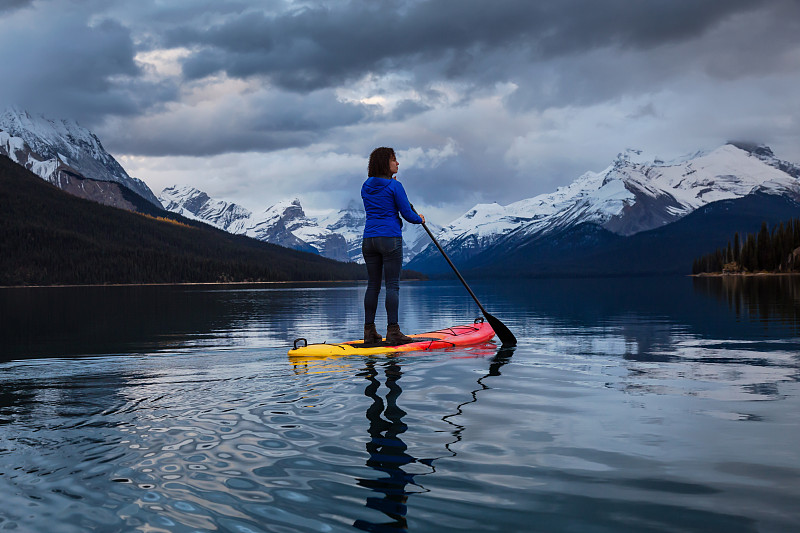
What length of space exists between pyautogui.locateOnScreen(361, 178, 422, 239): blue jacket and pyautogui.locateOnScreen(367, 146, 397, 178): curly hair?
26 cm

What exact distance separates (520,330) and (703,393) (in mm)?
16900

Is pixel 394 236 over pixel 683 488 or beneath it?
over

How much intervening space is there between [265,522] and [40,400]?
28.5ft

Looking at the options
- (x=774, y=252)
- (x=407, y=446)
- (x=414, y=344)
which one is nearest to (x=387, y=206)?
(x=414, y=344)

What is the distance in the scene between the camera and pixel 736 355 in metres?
17.8

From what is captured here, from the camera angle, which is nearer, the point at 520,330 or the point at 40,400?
the point at 40,400

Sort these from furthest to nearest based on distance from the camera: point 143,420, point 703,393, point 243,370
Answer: point 243,370
point 703,393
point 143,420

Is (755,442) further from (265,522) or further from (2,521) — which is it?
(2,521)

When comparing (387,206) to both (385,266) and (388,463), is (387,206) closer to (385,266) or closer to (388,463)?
(385,266)

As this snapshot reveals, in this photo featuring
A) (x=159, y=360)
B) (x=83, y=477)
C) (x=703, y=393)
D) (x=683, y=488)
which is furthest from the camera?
(x=159, y=360)

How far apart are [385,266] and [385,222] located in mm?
1241

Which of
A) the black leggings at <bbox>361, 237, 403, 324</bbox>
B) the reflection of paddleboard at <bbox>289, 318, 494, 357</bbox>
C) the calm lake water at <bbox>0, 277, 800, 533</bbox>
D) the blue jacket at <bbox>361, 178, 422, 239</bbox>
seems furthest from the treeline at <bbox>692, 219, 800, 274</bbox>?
the calm lake water at <bbox>0, 277, 800, 533</bbox>

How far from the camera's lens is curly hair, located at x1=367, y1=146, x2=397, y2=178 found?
17953mm

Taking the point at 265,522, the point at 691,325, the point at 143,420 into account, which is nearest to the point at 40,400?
the point at 143,420
